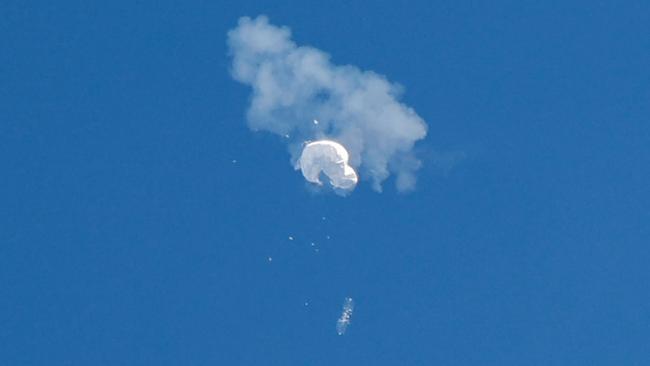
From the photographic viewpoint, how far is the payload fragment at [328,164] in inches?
444

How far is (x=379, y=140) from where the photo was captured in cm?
1149

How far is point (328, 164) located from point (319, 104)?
851 millimetres

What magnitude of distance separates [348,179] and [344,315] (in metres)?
1.84

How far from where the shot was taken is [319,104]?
37.7 ft

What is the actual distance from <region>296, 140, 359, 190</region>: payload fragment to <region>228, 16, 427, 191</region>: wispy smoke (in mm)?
105

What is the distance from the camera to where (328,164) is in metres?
11.3

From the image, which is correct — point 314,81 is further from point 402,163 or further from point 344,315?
point 344,315

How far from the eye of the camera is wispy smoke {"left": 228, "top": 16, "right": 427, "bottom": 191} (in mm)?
11352

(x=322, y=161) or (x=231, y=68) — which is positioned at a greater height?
(x=231, y=68)

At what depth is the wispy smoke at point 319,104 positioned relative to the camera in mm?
11352

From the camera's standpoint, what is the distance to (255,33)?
37.3ft

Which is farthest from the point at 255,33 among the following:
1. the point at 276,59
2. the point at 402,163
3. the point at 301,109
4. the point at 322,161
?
the point at 402,163

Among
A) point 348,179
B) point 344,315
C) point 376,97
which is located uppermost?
point 376,97

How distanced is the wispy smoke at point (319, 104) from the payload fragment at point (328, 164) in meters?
0.10
